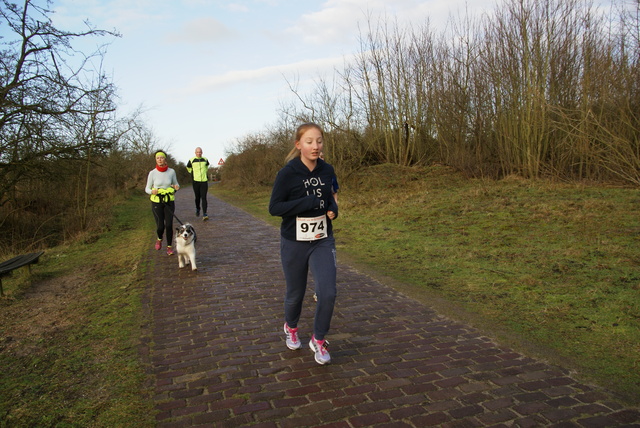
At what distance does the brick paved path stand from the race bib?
3.98ft

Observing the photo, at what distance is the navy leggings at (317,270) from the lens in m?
4.05

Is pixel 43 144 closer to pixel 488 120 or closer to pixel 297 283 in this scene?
pixel 297 283

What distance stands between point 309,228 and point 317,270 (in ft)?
1.25

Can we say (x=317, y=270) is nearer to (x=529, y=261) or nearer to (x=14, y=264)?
(x=529, y=261)

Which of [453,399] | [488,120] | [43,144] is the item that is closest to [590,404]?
[453,399]

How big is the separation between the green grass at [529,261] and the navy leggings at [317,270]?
2.08 meters

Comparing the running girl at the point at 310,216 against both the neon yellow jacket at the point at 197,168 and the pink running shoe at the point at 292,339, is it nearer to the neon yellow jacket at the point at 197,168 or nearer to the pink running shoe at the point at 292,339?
the pink running shoe at the point at 292,339

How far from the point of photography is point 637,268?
7.13 meters

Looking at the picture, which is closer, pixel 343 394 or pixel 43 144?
pixel 343 394

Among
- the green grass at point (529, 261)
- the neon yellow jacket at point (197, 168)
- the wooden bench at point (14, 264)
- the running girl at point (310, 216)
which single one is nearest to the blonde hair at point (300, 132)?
the running girl at point (310, 216)

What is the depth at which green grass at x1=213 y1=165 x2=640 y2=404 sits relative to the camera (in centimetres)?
479

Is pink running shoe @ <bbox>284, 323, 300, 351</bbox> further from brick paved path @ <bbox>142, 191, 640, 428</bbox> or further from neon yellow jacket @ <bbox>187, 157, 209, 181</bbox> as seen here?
neon yellow jacket @ <bbox>187, 157, 209, 181</bbox>

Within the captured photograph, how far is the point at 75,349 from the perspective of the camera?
479 cm

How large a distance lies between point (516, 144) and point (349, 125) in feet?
29.2
